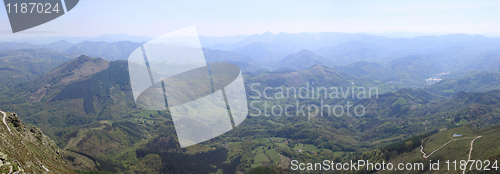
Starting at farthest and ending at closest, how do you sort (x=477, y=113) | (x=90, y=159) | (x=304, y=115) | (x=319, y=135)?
A: (x=304, y=115) < (x=319, y=135) < (x=477, y=113) < (x=90, y=159)

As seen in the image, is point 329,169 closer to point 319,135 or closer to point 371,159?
point 371,159

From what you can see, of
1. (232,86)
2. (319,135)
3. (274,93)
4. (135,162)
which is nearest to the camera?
(232,86)

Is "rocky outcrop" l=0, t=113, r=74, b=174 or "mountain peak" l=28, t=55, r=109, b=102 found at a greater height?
"rocky outcrop" l=0, t=113, r=74, b=174

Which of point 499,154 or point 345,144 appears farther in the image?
point 345,144

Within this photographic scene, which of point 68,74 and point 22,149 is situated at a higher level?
point 22,149

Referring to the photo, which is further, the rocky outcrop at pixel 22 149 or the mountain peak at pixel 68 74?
the mountain peak at pixel 68 74

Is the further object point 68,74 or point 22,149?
point 68,74

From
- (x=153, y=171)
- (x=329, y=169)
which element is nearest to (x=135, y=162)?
(x=153, y=171)

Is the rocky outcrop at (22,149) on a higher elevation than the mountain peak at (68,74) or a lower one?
higher

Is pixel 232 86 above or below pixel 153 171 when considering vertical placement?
above

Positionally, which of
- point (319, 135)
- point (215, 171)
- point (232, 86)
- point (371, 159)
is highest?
point (232, 86)

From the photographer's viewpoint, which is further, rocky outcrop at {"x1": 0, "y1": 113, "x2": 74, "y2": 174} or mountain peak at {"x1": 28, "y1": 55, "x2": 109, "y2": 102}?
mountain peak at {"x1": 28, "y1": 55, "x2": 109, "y2": 102}
